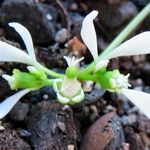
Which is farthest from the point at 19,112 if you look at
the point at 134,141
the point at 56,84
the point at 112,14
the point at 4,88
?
the point at 112,14

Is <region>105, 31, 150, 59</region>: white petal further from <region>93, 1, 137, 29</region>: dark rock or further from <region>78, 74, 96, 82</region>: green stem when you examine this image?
<region>93, 1, 137, 29</region>: dark rock

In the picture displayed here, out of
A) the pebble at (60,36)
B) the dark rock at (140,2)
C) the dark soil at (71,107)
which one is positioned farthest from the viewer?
the dark rock at (140,2)

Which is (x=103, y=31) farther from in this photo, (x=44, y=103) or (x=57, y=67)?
(x=44, y=103)

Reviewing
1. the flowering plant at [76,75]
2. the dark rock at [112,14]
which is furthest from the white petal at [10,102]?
the dark rock at [112,14]

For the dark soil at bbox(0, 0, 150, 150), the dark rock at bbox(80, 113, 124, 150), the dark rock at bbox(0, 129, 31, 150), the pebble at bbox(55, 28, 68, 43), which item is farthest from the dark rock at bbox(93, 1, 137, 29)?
the dark rock at bbox(0, 129, 31, 150)

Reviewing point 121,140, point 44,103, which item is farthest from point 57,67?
point 121,140

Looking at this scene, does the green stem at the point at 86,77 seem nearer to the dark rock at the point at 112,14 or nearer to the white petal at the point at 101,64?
the white petal at the point at 101,64

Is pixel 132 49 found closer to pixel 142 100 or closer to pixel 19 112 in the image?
pixel 142 100
